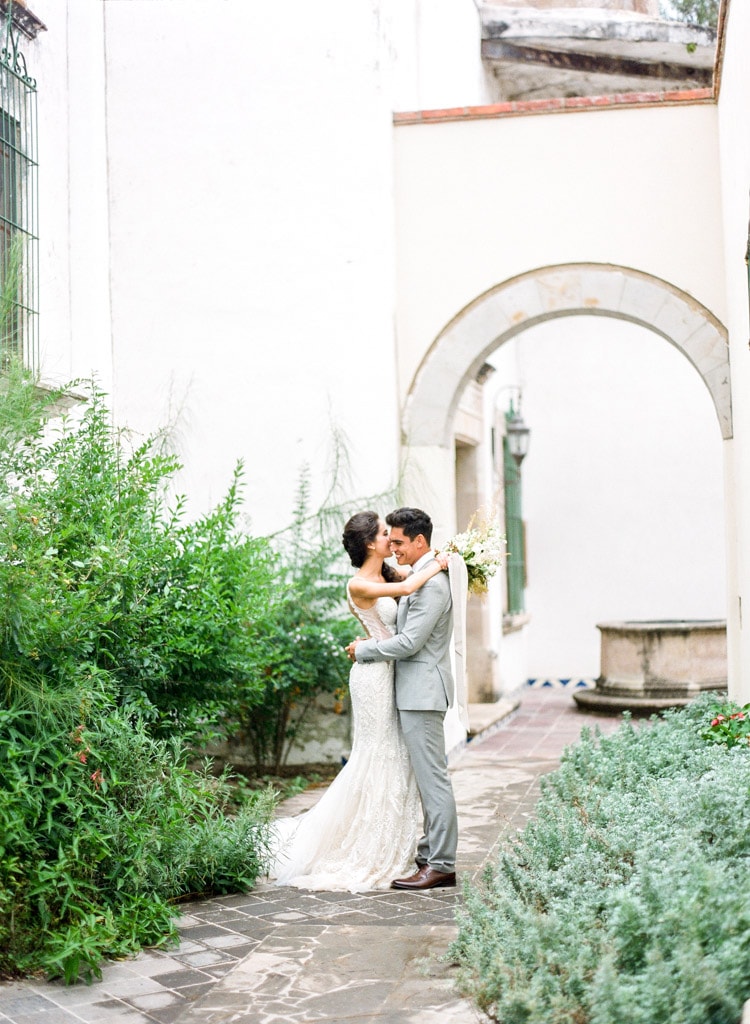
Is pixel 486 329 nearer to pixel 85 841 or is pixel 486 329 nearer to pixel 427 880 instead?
pixel 427 880

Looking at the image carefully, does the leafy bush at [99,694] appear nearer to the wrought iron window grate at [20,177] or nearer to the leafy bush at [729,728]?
the wrought iron window grate at [20,177]

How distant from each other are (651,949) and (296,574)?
4999mm

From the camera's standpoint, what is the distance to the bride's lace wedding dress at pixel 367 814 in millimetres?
5359

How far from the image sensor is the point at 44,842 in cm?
423

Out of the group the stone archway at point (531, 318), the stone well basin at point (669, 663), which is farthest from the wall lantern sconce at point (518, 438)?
the stone archway at point (531, 318)

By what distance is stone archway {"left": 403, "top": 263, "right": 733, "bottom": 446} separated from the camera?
812cm

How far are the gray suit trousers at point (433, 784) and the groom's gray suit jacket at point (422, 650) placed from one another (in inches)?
3.1

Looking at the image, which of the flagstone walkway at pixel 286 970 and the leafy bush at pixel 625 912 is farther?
the flagstone walkway at pixel 286 970

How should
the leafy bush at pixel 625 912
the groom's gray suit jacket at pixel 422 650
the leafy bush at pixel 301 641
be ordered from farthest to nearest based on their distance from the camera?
the leafy bush at pixel 301 641, the groom's gray suit jacket at pixel 422 650, the leafy bush at pixel 625 912

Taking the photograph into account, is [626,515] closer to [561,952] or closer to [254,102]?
[254,102]

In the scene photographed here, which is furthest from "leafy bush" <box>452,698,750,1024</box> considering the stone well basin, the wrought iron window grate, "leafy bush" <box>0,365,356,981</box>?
the stone well basin

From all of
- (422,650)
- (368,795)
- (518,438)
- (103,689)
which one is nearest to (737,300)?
(422,650)

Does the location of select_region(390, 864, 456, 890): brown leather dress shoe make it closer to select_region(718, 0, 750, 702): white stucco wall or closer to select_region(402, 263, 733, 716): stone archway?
select_region(718, 0, 750, 702): white stucco wall

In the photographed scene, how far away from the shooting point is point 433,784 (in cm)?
532
